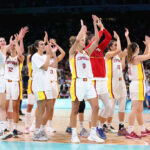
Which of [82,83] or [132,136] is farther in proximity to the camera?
[132,136]

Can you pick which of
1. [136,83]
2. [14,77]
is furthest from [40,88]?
[136,83]

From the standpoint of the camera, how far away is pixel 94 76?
5.72m

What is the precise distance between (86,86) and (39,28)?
16174mm

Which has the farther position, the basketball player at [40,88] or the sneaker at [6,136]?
the sneaker at [6,136]

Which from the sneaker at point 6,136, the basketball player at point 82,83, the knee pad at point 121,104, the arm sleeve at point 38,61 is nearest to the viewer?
the basketball player at point 82,83

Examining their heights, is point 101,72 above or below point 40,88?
above

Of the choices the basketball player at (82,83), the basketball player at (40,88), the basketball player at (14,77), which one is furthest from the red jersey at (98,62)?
the basketball player at (14,77)

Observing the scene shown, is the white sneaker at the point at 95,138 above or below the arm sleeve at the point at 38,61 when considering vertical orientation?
below

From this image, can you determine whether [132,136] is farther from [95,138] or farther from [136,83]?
[136,83]

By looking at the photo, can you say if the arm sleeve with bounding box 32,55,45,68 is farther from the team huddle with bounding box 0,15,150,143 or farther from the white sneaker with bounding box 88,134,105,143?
the white sneaker with bounding box 88,134,105,143

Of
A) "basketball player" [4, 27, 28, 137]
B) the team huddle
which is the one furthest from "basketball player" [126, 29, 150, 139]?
"basketball player" [4, 27, 28, 137]

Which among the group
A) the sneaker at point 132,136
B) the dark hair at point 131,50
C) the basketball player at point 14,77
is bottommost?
the sneaker at point 132,136

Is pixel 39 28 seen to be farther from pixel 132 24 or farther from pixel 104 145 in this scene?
pixel 104 145

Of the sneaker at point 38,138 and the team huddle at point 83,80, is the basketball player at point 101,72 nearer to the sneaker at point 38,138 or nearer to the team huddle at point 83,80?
the team huddle at point 83,80
